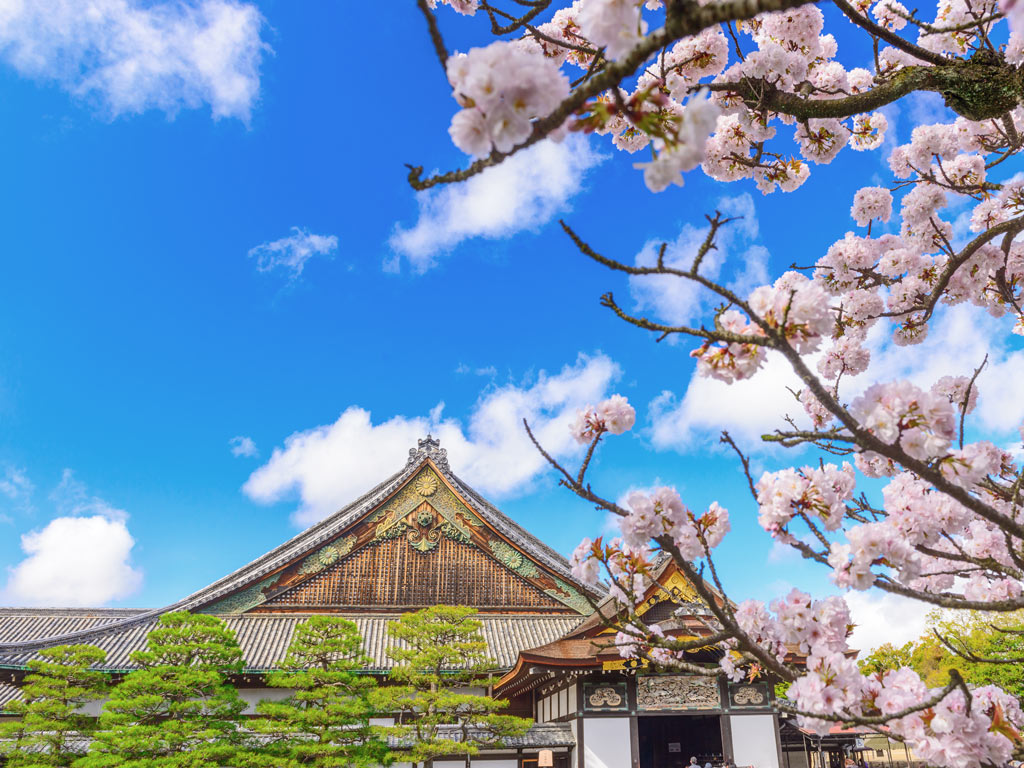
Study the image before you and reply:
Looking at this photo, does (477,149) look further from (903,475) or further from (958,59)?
(903,475)

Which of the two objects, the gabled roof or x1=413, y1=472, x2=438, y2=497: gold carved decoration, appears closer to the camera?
the gabled roof

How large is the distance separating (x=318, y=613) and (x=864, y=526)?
713 inches

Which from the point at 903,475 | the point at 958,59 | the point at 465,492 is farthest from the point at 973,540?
the point at 465,492

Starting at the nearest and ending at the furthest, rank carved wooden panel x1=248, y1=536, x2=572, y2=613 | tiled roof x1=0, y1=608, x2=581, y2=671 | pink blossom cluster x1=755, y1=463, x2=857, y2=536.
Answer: pink blossom cluster x1=755, y1=463, x2=857, y2=536 < tiled roof x1=0, y1=608, x2=581, y2=671 < carved wooden panel x1=248, y1=536, x2=572, y2=613

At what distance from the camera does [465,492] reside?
2116cm

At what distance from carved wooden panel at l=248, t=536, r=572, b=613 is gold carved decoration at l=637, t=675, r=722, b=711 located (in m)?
6.24

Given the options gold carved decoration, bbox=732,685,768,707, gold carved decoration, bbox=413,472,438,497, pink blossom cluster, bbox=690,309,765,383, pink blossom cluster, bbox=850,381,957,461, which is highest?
gold carved decoration, bbox=413,472,438,497

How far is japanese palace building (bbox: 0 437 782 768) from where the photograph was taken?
13570 millimetres

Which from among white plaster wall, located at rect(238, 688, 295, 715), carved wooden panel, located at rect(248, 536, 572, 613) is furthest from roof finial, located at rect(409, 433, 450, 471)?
white plaster wall, located at rect(238, 688, 295, 715)

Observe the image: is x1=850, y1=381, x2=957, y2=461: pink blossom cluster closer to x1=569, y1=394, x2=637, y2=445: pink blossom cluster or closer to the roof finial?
x1=569, y1=394, x2=637, y2=445: pink blossom cluster

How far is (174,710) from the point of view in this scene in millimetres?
11648

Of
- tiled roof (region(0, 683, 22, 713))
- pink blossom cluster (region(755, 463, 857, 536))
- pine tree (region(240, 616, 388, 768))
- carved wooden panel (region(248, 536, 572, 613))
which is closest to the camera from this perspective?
pink blossom cluster (region(755, 463, 857, 536))

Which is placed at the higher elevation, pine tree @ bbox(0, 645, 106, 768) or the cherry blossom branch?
the cherry blossom branch

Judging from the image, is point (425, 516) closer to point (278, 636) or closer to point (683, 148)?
point (278, 636)
